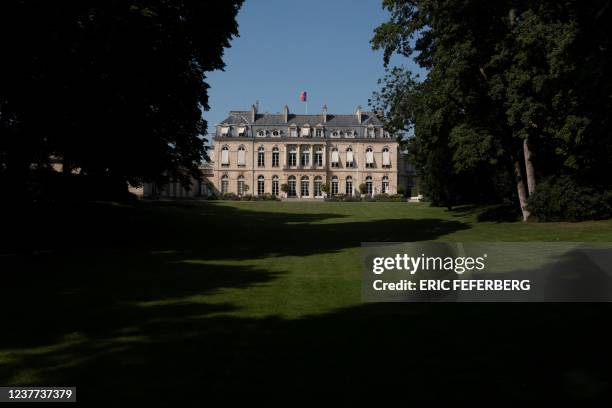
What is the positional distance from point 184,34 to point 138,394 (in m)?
14.1

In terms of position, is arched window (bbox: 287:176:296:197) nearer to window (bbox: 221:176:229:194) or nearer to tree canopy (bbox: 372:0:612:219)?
window (bbox: 221:176:229:194)

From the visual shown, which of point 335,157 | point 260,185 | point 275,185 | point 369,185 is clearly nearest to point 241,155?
point 260,185

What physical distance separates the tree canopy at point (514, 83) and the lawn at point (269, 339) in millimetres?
10554

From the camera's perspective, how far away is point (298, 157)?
7181 cm

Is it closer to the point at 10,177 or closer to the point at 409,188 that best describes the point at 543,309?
the point at 10,177

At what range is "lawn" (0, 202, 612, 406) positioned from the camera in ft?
14.7

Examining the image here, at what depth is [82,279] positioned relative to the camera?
973 cm

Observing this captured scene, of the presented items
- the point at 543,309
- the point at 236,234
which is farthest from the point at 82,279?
the point at 236,234

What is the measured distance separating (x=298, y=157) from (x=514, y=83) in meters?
52.9

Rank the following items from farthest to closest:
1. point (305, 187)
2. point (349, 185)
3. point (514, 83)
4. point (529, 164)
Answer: point (349, 185) → point (305, 187) → point (529, 164) → point (514, 83)

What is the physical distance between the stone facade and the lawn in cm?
6046

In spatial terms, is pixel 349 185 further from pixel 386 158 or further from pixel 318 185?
pixel 386 158

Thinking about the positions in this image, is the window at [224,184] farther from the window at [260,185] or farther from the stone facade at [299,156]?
the window at [260,185]

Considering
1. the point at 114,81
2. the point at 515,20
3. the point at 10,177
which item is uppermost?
the point at 515,20
